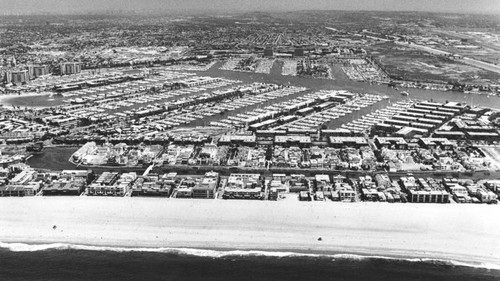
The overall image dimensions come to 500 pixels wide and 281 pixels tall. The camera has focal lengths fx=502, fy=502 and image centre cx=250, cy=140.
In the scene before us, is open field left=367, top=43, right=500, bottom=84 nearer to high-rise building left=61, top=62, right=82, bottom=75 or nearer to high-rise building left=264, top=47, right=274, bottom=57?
high-rise building left=264, top=47, right=274, bottom=57

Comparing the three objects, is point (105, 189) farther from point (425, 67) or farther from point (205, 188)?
point (425, 67)

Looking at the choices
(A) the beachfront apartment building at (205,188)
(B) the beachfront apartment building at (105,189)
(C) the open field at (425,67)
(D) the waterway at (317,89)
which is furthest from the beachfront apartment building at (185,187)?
(C) the open field at (425,67)

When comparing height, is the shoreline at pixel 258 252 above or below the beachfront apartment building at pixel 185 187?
below

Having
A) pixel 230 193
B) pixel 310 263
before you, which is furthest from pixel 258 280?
pixel 230 193

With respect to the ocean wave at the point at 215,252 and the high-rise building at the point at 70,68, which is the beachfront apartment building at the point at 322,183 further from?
the high-rise building at the point at 70,68

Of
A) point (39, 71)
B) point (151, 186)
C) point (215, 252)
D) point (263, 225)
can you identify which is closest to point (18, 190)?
point (151, 186)

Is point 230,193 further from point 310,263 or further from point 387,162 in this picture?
point 387,162
